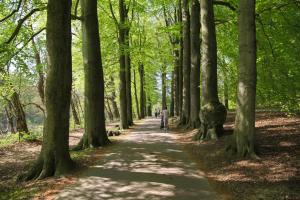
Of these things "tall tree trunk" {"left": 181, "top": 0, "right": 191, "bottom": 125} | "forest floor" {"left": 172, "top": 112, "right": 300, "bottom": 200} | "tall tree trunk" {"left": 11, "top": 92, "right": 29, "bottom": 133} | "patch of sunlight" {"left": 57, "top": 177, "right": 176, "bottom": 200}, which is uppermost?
"tall tree trunk" {"left": 181, "top": 0, "right": 191, "bottom": 125}

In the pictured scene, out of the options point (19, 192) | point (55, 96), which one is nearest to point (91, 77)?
point (55, 96)

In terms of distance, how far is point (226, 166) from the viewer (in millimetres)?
10859

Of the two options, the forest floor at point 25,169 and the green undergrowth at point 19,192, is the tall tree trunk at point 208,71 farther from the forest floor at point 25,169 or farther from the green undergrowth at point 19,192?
the green undergrowth at point 19,192

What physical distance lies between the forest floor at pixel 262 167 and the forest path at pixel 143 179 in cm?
47

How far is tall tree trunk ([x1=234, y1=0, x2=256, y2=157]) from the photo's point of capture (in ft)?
36.2

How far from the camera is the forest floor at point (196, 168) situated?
8.37m

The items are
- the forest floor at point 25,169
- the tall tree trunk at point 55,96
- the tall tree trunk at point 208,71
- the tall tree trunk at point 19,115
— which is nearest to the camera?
the forest floor at point 25,169

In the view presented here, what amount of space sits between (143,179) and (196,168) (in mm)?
2327

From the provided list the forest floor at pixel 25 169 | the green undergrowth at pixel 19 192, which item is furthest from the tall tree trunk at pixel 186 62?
the green undergrowth at pixel 19 192

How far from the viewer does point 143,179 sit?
9.73 m

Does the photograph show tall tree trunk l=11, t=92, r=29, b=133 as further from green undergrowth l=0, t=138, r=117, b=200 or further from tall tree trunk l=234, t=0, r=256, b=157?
tall tree trunk l=234, t=0, r=256, b=157

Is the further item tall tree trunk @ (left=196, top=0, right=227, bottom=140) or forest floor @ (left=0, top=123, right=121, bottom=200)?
tall tree trunk @ (left=196, top=0, right=227, bottom=140)

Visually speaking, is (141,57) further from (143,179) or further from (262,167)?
(262,167)

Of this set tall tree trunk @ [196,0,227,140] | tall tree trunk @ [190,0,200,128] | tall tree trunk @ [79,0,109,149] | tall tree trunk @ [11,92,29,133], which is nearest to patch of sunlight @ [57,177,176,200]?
tall tree trunk @ [79,0,109,149]
